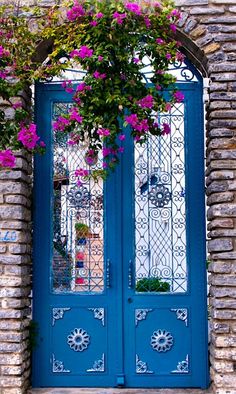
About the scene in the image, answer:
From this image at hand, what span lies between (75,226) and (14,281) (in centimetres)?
76

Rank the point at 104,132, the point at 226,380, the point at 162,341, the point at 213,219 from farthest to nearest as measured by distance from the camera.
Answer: the point at 162,341 → the point at 213,219 → the point at 226,380 → the point at 104,132

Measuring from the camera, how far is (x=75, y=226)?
503 cm

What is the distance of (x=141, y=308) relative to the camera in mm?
4914

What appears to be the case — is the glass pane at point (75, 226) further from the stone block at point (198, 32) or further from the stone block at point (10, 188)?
the stone block at point (198, 32)

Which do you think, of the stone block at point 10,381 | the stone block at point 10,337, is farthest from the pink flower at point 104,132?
the stone block at point 10,381

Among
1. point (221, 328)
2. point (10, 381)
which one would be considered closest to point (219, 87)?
point (221, 328)

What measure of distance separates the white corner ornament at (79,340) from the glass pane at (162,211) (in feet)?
1.97

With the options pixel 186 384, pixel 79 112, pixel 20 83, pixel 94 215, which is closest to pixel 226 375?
pixel 186 384

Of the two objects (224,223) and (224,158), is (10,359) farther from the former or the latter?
(224,158)

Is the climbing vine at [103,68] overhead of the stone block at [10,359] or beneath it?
overhead

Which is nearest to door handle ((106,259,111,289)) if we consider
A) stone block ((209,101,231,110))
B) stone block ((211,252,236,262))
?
stone block ((211,252,236,262))

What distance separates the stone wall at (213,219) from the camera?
4.48m

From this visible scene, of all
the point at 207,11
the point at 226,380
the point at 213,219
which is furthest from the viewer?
the point at 207,11

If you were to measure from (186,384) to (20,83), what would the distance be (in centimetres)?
280
